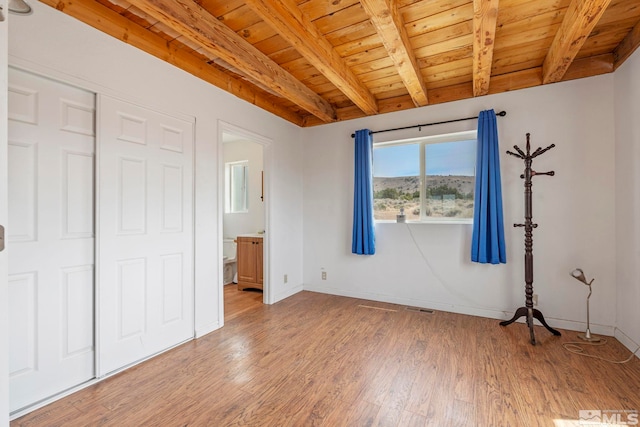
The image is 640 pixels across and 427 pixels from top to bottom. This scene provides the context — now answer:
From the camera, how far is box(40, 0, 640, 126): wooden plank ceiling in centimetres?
192

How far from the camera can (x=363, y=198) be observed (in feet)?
12.0

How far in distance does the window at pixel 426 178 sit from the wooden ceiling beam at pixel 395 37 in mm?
776

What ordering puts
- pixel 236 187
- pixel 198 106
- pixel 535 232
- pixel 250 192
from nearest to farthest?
1. pixel 198 106
2. pixel 535 232
3. pixel 250 192
4. pixel 236 187

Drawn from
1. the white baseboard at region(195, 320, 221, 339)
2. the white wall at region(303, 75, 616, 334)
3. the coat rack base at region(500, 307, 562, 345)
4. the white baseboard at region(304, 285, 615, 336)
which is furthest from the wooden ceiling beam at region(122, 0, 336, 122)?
the coat rack base at region(500, 307, 562, 345)

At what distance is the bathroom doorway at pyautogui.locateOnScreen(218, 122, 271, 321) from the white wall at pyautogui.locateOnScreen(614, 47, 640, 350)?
380cm

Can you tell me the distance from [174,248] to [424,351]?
2.34 meters

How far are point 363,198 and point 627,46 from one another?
269 cm

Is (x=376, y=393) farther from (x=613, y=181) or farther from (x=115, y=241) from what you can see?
(x=613, y=181)

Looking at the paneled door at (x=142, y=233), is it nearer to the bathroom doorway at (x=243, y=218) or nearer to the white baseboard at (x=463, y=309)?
the bathroom doorway at (x=243, y=218)

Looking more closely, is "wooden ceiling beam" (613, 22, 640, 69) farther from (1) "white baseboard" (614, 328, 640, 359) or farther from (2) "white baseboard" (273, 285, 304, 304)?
(2) "white baseboard" (273, 285, 304, 304)

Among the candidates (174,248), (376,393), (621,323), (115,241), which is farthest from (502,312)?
(115,241)

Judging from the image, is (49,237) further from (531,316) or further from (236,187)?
(531,316)

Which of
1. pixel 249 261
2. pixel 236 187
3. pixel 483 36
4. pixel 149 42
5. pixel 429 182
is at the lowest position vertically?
pixel 249 261

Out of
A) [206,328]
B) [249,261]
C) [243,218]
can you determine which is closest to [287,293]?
[249,261]
